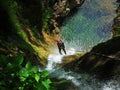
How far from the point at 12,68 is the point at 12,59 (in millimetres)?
192

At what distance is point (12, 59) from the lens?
4.18 metres

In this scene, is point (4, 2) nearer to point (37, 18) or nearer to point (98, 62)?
point (37, 18)

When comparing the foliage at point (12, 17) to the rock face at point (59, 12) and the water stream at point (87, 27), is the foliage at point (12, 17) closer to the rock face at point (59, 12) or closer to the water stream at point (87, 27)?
the water stream at point (87, 27)

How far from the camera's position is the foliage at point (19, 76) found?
13.2ft

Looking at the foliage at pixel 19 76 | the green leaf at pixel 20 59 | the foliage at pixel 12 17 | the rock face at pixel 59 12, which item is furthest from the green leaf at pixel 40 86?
the rock face at pixel 59 12

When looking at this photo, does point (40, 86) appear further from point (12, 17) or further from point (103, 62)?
point (12, 17)

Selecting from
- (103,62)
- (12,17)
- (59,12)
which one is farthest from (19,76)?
(59,12)

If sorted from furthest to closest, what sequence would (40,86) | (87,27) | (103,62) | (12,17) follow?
1. (87,27)
2. (12,17)
3. (103,62)
4. (40,86)

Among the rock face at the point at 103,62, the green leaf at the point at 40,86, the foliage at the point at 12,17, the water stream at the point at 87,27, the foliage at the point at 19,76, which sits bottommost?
the green leaf at the point at 40,86

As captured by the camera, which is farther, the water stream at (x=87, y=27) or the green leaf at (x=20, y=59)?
the water stream at (x=87, y=27)

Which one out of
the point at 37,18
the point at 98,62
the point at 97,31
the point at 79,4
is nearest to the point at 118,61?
the point at 98,62

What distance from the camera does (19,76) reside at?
4.07 m

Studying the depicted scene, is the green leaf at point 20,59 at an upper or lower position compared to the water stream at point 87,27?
lower

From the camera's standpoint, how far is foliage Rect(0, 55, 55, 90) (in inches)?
158
